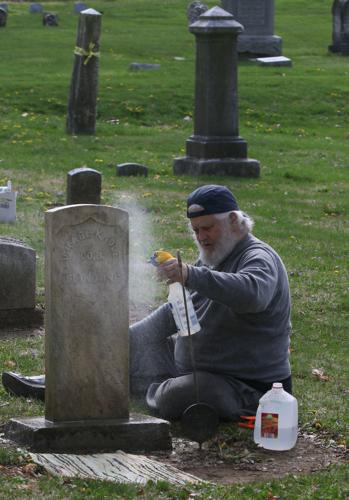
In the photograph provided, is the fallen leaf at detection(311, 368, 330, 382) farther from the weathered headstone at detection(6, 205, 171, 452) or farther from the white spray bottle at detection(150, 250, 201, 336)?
the weathered headstone at detection(6, 205, 171, 452)

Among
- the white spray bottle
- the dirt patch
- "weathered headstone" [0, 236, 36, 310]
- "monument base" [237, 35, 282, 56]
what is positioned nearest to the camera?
the dirt patch

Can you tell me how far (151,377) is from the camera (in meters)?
7.44

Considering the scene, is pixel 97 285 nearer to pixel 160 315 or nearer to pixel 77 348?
pixel 77 348

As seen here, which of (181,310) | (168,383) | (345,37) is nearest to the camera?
(181,310)

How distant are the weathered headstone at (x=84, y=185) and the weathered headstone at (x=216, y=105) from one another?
176 inches

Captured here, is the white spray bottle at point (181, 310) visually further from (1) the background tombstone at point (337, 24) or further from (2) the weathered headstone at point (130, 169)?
(1) the background tombstone at point (337, 24)

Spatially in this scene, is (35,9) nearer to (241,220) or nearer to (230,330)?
(241,220)

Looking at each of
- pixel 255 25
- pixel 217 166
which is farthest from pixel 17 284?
pixel 255 25

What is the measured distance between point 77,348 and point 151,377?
1.20m

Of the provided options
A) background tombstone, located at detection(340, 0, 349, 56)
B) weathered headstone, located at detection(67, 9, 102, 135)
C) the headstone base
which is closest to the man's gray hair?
the headstone base

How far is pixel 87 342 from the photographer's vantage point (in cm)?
632

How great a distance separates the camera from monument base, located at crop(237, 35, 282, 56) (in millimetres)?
27047

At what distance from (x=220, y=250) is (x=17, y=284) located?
2921 millimetres

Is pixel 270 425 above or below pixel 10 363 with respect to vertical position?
above
